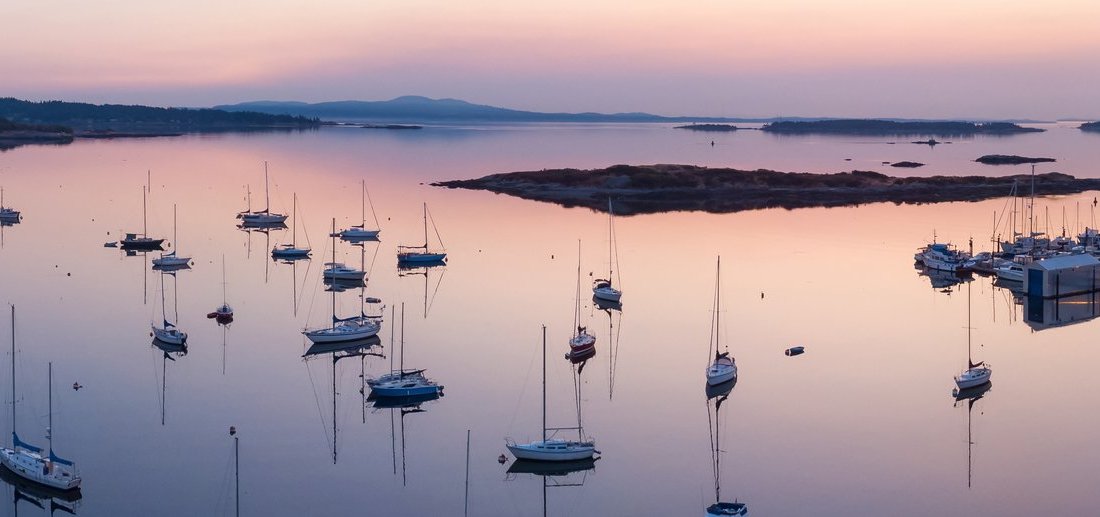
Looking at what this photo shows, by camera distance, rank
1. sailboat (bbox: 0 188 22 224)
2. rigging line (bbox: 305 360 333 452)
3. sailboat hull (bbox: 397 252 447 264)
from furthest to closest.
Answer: sailboat (bbox: 0 188 22 224), sailboat hull (bbox: 397 252 447 264), rigging line (bbox: 305 360 333 452)

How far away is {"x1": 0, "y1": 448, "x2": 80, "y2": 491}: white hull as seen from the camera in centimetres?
1925

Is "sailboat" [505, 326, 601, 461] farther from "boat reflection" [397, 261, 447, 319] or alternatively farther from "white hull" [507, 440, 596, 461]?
"boat reflection" [397, 261, 447, 319]

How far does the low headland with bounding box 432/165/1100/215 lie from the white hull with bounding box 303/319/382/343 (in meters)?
35.6

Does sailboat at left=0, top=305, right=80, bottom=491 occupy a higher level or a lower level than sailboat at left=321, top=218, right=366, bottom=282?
lower

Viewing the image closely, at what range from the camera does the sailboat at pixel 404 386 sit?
2478 centimetres

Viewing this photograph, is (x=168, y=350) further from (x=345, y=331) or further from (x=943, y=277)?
(x=943, y=277)

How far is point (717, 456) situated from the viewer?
71.6 feet

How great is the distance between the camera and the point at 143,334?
30.8 metres

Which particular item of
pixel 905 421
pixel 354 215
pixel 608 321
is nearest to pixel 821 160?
pixel 354 215

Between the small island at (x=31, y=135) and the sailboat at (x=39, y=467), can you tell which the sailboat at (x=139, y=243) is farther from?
the small island at (x=31, y=135)

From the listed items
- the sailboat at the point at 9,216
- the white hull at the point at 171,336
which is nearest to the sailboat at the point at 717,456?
the white hull at the point at 171,336

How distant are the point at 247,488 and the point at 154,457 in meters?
2.45

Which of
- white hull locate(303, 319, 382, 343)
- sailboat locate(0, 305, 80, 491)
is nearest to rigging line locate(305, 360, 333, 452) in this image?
white hull locate(303, 319, 382, 343)

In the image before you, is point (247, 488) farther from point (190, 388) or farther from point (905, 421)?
point (905, 421)
